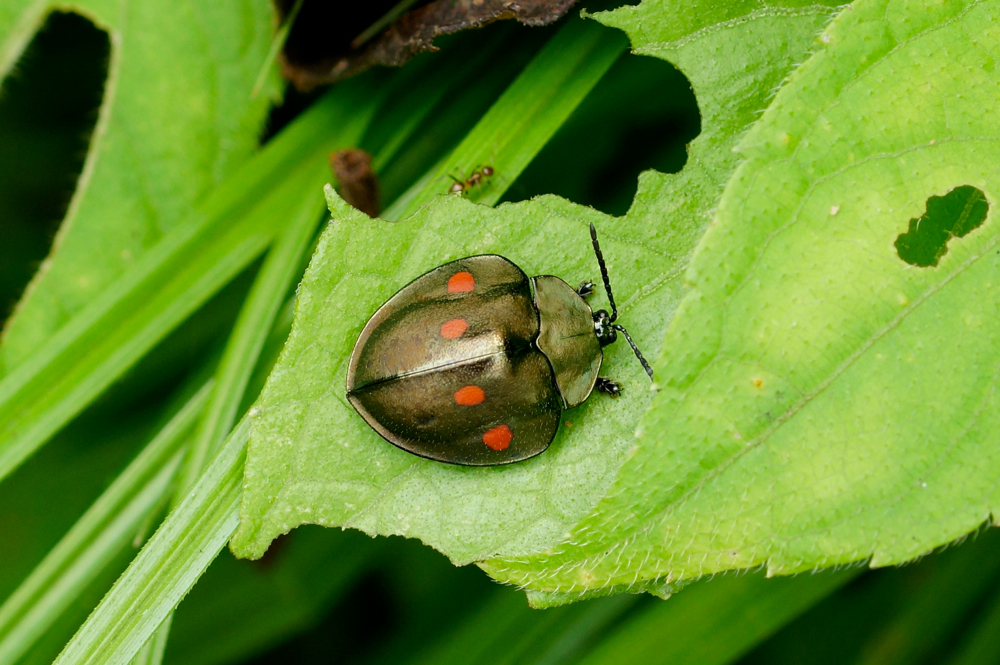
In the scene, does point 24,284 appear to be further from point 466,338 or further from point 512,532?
point 512,532

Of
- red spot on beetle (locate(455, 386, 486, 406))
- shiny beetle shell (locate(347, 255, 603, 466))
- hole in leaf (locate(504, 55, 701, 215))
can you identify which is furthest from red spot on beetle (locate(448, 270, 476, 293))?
hole in leaf (locate(504, 55, 701, 215))

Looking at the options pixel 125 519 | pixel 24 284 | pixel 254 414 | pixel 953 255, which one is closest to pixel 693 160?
pixel 953 255

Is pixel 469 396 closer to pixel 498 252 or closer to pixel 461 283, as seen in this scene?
pixel 461 283

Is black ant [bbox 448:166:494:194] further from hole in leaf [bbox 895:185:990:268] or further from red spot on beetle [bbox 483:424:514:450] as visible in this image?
hole in leaf [bbox 895:185:990:268]

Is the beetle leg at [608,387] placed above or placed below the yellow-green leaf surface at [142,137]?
below


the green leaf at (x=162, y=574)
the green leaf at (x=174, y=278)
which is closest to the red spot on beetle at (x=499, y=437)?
the green leaf at (x=162, y=574)

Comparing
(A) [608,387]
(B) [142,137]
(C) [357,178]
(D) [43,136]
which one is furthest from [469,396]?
(D) [43,136]

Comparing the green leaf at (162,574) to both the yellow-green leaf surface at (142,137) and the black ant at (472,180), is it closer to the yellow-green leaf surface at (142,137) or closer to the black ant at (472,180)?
the black ant at (472,180)
